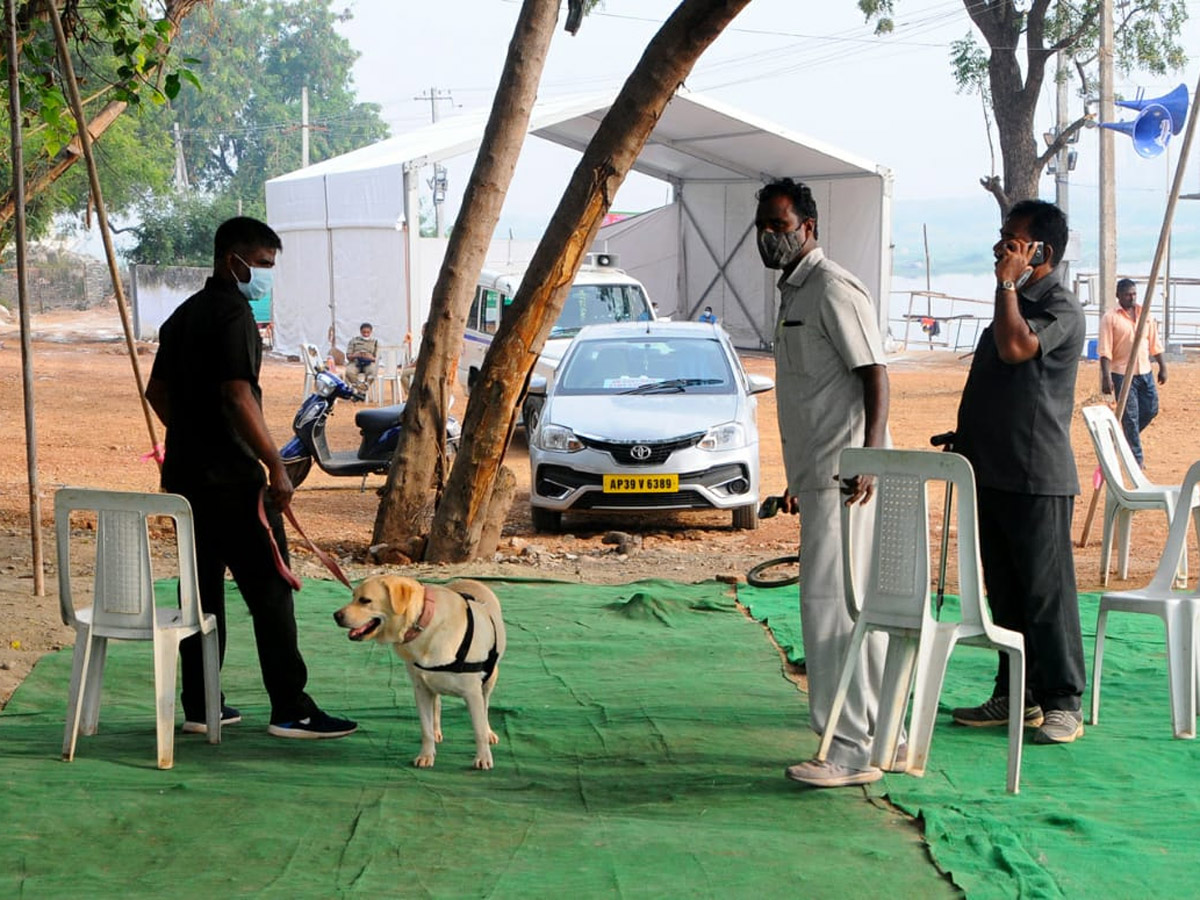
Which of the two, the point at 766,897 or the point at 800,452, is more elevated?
the point at 800,452

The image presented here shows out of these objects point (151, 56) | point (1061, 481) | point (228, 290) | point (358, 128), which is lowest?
point (1061, 481)

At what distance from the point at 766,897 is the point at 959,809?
37.3 inches

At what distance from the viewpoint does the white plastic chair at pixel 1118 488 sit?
27.5 feet

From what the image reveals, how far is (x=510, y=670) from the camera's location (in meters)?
6.49

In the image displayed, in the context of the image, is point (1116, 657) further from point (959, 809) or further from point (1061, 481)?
point (959, 809)

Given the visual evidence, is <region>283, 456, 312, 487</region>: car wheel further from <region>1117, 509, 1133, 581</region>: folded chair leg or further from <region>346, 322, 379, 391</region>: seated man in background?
<region>346, 322, 379, 391</region>: seated man in background

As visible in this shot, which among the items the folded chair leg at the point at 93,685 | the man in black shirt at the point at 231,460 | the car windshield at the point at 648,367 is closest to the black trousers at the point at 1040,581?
the man in black shirt at the point at 231,460

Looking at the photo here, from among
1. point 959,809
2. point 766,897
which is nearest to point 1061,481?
point 959,809

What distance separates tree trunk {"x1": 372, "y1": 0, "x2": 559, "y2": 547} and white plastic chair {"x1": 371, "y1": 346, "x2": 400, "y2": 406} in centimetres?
1204

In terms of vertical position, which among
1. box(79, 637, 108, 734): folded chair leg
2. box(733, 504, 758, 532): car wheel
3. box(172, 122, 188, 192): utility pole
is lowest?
box(733, 504, 758, 532): car wheel

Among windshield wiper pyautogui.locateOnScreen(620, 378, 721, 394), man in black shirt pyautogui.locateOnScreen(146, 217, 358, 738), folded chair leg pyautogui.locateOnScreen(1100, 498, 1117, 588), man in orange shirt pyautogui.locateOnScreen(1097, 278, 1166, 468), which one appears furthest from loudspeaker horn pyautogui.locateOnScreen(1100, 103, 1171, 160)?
man in black shirt pyautogui.locateOnScreen(146, 217, 358, 738)

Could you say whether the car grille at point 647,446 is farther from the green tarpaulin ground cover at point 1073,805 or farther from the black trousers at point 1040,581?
the black trousers at point 1040,581

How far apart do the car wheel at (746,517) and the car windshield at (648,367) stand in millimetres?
977

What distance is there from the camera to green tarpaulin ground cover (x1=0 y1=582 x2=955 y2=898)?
3900 mm
